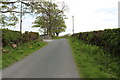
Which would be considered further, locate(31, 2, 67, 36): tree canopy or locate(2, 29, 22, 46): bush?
locate(31, 2, 67, 36): tree canopy

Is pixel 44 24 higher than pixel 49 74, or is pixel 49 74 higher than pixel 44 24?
pixel 44 24

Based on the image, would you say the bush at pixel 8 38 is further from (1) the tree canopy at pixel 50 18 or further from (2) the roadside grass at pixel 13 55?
(1) the tree canopy at pixel 50 18

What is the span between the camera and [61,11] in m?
63.1

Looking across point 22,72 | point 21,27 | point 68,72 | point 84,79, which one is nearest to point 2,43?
point 22,72

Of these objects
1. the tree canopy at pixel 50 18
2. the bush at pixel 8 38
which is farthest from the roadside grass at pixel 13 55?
the tree canopy at pixel 50 18

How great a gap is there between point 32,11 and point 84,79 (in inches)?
754

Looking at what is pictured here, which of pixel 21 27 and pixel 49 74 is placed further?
pixel 21 27

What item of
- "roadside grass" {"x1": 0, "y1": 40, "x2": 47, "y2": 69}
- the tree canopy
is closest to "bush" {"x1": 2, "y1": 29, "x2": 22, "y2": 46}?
"roadside grass" {"x1": 0, "y1": 40, "x2": 47, "y2": 69}

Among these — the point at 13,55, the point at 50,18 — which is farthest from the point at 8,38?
the point at 50,18

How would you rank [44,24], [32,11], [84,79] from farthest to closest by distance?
[44,24]
[32,11]
[84,79]

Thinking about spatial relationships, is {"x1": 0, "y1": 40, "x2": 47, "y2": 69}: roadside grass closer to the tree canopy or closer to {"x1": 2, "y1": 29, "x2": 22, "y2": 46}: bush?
{"x1": 2, "y1": 29, "x2": 22, "y2": 46}: bush

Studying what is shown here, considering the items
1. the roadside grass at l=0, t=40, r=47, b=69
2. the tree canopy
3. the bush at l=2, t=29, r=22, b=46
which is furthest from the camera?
the tree canopy

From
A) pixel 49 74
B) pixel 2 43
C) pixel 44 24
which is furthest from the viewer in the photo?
pixel 44 24

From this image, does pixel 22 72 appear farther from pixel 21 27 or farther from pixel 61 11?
pixel 61 11
